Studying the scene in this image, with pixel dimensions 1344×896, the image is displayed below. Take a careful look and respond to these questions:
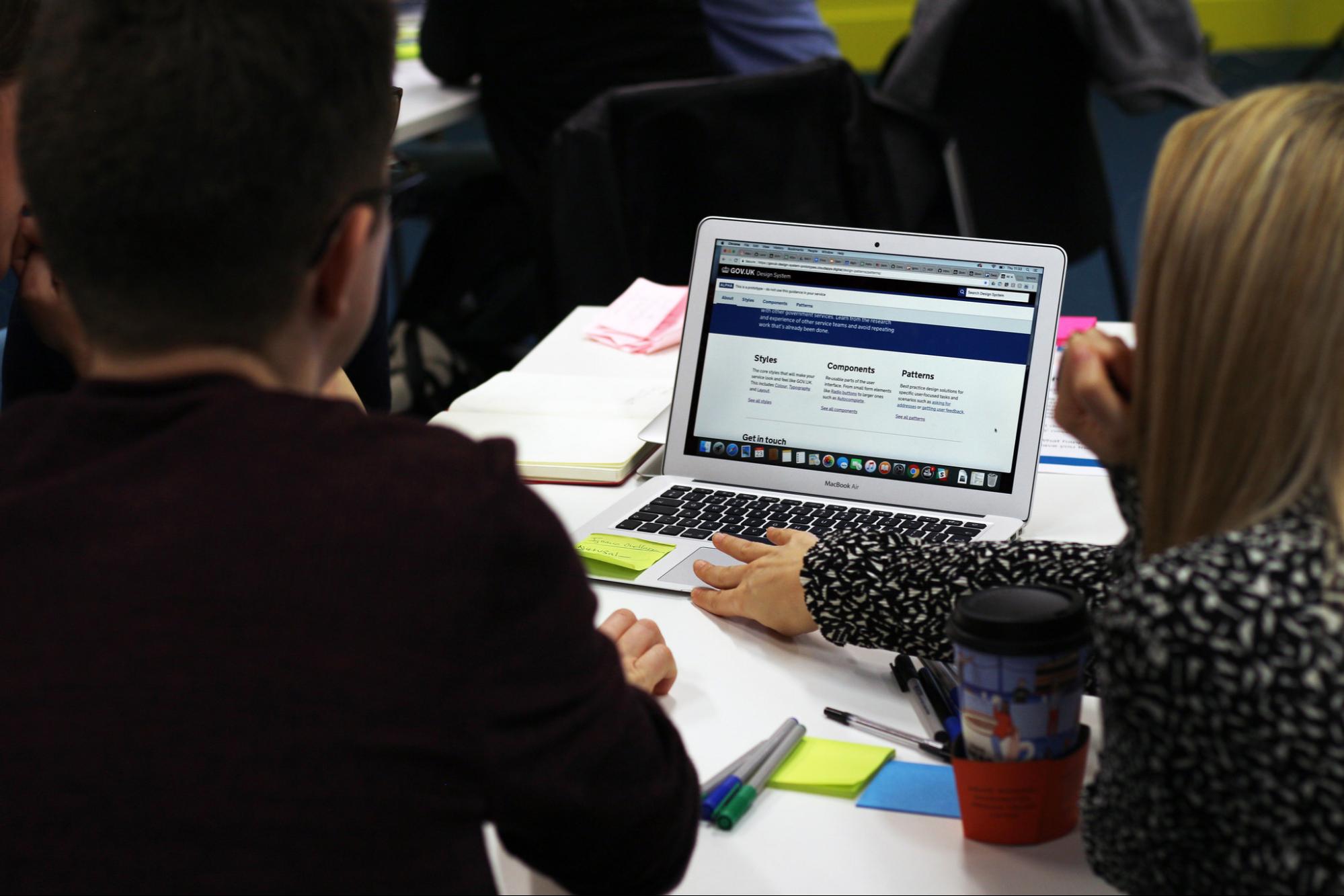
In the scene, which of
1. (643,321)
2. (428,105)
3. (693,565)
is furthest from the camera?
(428,105)

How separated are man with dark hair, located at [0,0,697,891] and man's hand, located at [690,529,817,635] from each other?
40 cm

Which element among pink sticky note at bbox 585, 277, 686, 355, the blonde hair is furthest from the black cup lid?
pink sticky note at bbox 585, 277, 686, 355

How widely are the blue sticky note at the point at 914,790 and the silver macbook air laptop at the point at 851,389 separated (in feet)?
1.15

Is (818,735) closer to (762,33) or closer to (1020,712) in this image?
(1020,712)

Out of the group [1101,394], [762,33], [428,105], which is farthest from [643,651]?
[428,105]

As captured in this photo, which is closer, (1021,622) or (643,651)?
(1021,622)

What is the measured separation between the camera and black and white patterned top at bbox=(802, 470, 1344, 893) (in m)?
0.63

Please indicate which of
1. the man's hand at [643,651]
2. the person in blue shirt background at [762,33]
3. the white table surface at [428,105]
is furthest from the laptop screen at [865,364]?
the white table surface at [428,105]

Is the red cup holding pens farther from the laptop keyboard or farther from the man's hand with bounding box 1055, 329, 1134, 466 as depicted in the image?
the laptop keyboard

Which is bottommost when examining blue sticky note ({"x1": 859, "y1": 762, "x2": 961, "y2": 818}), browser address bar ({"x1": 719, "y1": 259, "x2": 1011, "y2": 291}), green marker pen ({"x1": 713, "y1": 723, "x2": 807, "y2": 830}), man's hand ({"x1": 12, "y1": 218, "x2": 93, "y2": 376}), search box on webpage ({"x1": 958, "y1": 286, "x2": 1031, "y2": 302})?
blue sticky note ({"x1": 859, "y1": 762, "x2": 961, "y2": 818})

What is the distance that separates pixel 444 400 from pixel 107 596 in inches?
96.8

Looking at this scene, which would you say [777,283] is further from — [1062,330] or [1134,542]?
[1134,542]

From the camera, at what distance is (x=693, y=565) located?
3.87 ft

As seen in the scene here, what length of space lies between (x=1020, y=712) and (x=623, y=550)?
0.50 metres
